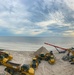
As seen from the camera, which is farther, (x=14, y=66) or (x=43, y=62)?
(x=43, y=62)

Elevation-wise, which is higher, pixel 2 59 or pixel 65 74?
pixel 2 59

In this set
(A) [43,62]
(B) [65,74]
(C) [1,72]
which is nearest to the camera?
(C) [1,72]

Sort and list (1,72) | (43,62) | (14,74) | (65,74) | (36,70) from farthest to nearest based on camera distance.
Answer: (43,62) → (36,70) → (65,74) → (1,72) → (14,74)

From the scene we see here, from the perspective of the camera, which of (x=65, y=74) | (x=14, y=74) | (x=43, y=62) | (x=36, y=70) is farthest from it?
(x=43, y=62)

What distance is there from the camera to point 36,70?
20562 mm

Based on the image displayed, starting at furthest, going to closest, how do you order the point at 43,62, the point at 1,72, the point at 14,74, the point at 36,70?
1. the point at 43,62
2. the point at 36,70
3. the point at 1,72
4. the point at 14,74

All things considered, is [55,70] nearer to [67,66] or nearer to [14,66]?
[67,66]

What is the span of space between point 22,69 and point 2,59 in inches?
201

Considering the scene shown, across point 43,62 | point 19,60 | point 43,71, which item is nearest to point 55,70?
point 43,71

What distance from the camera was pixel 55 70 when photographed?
21016 millimetres

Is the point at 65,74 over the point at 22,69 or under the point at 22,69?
under

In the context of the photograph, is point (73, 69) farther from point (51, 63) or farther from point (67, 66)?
point (51, 63)

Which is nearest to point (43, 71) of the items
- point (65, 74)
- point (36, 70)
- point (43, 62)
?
point (36, 70)

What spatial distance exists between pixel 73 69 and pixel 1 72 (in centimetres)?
794
